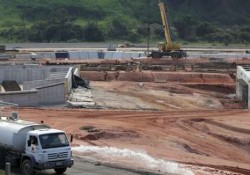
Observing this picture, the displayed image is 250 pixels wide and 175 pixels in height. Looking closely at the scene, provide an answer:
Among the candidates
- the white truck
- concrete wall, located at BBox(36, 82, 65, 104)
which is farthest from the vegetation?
the white truck

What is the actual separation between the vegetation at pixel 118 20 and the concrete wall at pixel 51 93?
254 ft

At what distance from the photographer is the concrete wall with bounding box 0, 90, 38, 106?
38.0 m

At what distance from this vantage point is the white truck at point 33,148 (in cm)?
2039

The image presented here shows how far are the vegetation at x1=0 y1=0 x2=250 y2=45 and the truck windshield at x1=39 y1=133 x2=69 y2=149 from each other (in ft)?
318

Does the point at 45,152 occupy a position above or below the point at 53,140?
below

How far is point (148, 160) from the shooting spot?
24844 millimetres

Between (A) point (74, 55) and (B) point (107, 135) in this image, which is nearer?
(B) point (107, 135)

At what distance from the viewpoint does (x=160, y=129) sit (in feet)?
109

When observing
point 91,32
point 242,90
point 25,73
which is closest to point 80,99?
point 25,73

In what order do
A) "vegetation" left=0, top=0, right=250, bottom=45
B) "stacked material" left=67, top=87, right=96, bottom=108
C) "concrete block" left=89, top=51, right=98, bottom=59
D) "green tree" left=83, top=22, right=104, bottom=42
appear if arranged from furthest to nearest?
"green tree" left=83, top=22, right=104, bottom=42, "vegetation" left=0, top=0, right=250, bottom=45, "concrete block" left=89, top=51, right=98, bottom=59, "stacked material" left=67, top=87, right=96, bottom=108

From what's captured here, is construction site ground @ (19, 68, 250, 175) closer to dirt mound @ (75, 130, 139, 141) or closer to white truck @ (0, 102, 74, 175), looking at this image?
dirt mound @ (75, 130, 139, 141)

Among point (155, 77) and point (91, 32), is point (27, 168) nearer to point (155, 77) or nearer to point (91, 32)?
point (155, 77)

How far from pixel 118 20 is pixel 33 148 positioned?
112 m

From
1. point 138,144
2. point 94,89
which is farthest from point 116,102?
point 138,144
